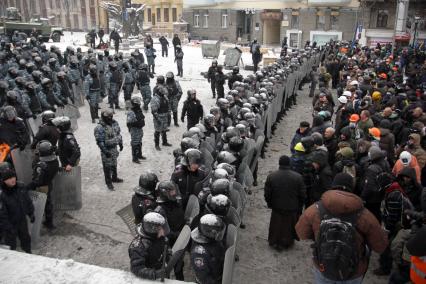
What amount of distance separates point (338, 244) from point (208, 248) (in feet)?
4.29

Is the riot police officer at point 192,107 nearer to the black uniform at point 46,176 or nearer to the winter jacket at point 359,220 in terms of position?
the black uniform at point 46,176

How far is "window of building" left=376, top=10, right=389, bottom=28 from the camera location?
34.4 meters

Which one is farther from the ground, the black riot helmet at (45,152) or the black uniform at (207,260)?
the black riot helmet at (45,152)

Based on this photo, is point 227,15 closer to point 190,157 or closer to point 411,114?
point 411,114

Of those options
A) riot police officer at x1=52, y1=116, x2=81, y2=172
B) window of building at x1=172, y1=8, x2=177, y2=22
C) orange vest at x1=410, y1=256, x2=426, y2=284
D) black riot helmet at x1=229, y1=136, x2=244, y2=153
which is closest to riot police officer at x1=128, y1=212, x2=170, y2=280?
orange vest at x1=410, y1=256, x2=426, y2=284

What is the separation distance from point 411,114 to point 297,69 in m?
7.76

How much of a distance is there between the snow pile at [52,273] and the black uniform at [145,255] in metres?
0.08

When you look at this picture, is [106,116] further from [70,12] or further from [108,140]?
[70,12]

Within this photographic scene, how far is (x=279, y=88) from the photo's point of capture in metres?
12.6

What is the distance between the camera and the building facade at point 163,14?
46.6m

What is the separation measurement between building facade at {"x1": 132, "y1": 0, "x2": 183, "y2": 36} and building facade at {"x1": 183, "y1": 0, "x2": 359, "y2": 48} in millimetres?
2506

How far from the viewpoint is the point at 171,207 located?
4.95 m

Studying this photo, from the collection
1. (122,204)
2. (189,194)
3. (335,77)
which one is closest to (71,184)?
(122,204)

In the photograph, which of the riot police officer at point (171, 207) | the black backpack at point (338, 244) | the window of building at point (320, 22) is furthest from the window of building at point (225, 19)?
the black backpack at point (338, 244)
